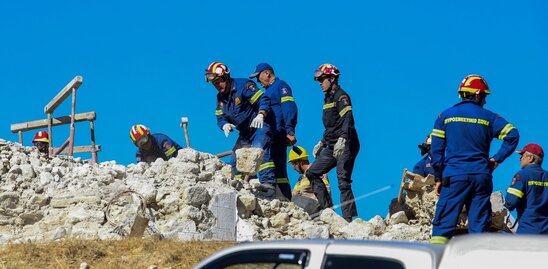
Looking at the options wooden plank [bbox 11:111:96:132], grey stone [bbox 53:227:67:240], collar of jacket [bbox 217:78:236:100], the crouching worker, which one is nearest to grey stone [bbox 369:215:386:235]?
the crouching worker

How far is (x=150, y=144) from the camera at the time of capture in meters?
19.2

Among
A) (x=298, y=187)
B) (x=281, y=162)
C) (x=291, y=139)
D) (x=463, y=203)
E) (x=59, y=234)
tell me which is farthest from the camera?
(x=298, y=187)

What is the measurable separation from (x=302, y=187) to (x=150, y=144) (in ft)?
9.43

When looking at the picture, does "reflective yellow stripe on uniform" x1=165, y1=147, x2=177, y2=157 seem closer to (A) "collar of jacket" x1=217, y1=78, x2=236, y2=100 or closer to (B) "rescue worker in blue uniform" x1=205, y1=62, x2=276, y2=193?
(B) "rescue worker in blue uniform" x1=205, y1=62, x2=276, y2=193

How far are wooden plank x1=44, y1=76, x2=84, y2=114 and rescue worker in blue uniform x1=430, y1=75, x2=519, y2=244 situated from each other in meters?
10.5

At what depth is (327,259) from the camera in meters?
5.47

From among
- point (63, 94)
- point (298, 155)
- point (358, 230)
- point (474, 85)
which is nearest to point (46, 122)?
point (63, 94)

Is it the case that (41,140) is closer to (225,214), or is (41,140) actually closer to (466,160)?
(225,214)

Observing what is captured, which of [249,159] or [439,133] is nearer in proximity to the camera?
[439,133]

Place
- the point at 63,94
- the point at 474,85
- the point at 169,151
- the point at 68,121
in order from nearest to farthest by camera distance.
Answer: the point at 474,85
the point at 169,151
the point at 63,94
the point at 68,121

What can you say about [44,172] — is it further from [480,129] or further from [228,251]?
[228,251]

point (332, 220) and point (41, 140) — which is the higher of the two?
point (41, 140)

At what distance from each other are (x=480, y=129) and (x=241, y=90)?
6340mm

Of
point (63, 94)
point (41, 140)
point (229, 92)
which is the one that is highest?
point (63, 94)
